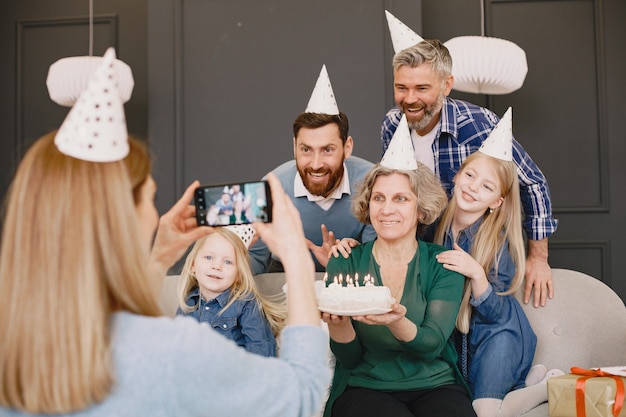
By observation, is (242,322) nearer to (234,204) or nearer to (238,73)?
(234,204)

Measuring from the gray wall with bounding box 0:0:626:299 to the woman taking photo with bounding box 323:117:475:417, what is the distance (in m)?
1.93

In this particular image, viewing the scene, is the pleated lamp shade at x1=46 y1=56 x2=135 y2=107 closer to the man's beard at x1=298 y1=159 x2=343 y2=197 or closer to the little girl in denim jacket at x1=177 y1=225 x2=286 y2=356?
the man's beard at x1=298 y1=159 x2=343 y2=197

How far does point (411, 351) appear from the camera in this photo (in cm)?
238

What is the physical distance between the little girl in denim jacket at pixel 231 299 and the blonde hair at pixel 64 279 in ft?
5.43

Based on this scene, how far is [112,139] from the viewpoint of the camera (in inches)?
49.3

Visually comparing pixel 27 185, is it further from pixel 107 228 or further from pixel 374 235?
pixel 374 235

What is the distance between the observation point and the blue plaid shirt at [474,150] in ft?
10.3

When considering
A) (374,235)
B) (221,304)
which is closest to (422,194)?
(374,235)

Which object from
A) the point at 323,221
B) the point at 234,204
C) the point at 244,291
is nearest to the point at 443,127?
the point at 323,221

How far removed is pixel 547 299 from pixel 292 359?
6.24 feet

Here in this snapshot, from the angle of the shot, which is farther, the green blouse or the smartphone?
the green blouse

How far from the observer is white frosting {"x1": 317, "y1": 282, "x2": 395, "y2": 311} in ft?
7.20

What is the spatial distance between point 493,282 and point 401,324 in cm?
70

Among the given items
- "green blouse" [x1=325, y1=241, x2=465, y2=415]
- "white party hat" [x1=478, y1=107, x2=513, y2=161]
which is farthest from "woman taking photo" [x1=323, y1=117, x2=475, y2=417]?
"white party hat" [x1=478, y1=107, x2=513, y2=161]
